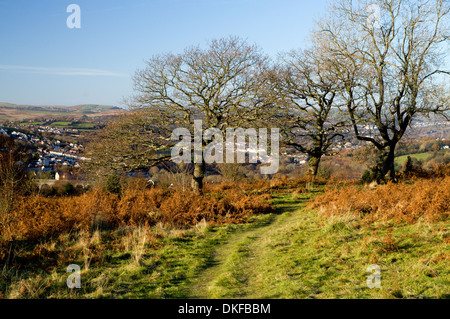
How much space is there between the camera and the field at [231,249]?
20.0 feet

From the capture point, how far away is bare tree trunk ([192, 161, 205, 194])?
16666 millimetres

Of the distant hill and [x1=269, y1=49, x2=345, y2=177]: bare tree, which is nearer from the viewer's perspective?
[x1=269, y1=49, x2=345, y2=177]: bare tree

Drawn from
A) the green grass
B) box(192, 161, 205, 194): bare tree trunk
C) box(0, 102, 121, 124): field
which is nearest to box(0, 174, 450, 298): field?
the green grass

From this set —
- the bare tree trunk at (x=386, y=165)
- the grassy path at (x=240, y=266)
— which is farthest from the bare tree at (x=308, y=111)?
the grassy path at (x=240, y=266)

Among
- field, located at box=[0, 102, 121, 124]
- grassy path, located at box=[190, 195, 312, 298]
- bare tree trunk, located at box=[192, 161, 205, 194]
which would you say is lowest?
grassy path, located at box=[190, 195, 312, 298]

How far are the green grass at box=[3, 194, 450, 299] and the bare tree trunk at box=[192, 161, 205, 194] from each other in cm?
684

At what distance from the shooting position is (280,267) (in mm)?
7098

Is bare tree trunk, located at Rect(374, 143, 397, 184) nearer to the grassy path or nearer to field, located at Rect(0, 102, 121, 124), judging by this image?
the grassy path

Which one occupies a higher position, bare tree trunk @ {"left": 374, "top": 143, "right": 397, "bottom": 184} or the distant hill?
the distant hill

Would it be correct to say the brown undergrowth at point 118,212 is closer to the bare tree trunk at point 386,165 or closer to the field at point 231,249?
the field at point 231,249
